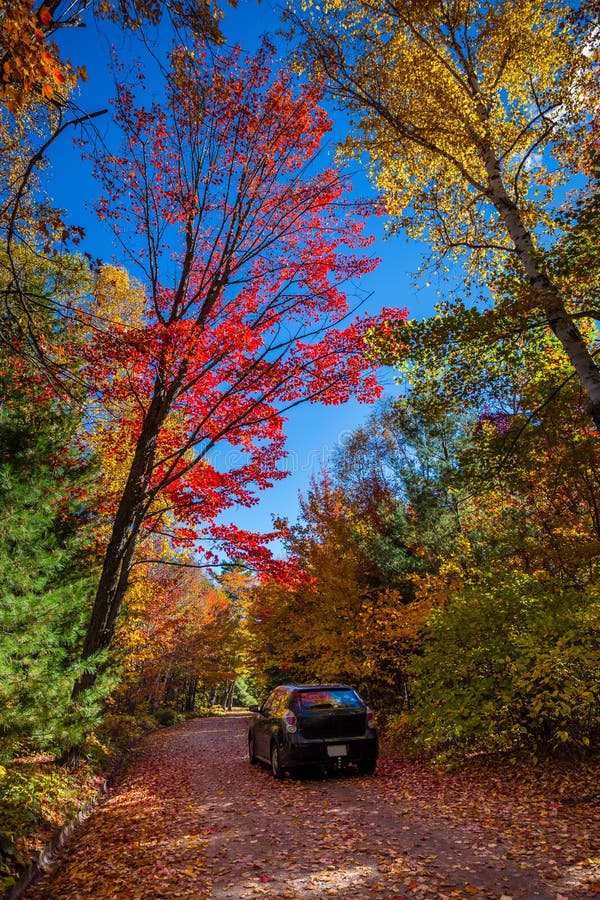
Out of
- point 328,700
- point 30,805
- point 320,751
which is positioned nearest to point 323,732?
point 320,751

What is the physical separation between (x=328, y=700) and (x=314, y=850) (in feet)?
11.6

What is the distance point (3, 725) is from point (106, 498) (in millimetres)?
5312

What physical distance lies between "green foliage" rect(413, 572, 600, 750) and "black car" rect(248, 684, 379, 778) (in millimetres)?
986

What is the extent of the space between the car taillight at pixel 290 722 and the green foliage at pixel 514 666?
2038 mm

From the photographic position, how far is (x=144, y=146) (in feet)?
27.6

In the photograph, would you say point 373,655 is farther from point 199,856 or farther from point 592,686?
point 199,856

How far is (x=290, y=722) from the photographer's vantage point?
25.1 ft

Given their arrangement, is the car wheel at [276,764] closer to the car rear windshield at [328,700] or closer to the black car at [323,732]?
the black car at [323,732]

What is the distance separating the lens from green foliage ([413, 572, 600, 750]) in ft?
19.9

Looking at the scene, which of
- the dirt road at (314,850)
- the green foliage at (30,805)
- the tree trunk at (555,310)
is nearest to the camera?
the dirt road at (314,850)

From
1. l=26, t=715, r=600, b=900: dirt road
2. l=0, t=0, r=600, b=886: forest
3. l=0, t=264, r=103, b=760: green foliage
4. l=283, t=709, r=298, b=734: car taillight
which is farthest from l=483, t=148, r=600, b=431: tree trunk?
l=283, t=709, r=298, b=734: car taillight

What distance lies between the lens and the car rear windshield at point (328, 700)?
775cm

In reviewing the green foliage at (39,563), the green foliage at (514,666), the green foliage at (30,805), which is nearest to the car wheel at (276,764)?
the green foliage at (514,666)

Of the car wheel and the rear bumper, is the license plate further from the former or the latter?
the car wheel
